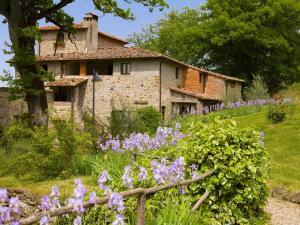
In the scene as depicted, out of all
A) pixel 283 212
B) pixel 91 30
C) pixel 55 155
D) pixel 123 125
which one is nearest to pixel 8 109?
pixel 91 30

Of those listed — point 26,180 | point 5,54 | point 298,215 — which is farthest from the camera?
point 5,54

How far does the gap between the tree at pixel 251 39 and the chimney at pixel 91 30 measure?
9.52 metres

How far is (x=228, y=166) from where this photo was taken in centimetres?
A: 671

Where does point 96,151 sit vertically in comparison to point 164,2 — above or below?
below

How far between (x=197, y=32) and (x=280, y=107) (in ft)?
82.8

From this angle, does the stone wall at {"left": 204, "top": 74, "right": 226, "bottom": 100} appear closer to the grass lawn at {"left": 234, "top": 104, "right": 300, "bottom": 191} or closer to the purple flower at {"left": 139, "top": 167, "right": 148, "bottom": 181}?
the grass lawn at {"left": 234, "top": 104, "right": 300, "bottom": 191}

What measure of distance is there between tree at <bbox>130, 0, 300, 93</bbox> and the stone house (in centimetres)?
331

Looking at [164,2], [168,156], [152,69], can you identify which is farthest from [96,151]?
[152,69]

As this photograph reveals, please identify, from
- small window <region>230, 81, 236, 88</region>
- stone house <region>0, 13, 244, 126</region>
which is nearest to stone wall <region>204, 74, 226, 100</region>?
stone house <region>0, 13, 244, 126</region>

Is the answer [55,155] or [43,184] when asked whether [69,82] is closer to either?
[55,155]

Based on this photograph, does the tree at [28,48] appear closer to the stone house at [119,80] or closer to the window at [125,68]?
the stone house at [119,80]

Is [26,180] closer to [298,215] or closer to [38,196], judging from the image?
[38,196]

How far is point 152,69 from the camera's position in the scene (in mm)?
34312

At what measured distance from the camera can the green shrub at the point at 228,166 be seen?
6.56 m
